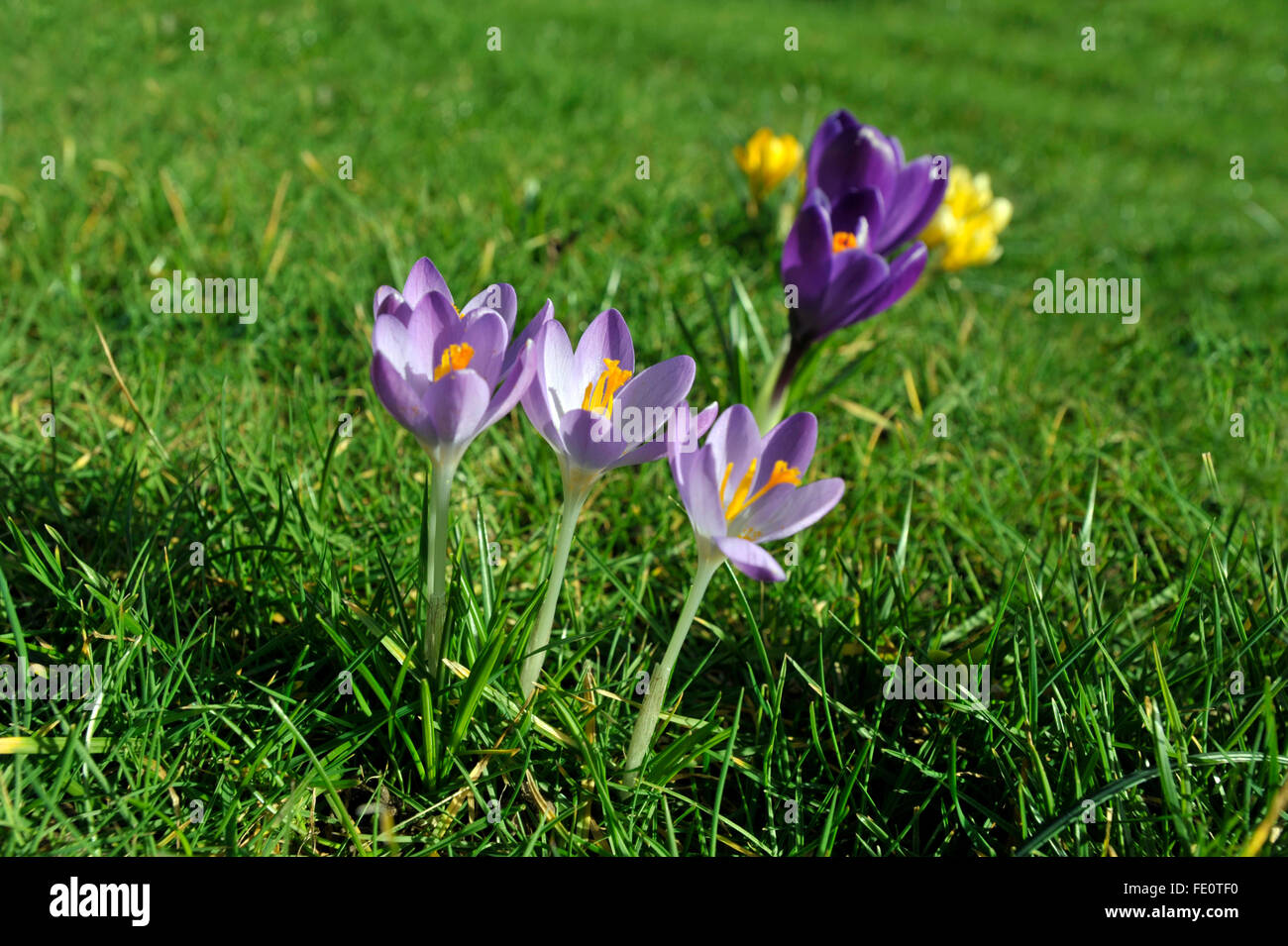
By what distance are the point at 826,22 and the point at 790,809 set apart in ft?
26.6

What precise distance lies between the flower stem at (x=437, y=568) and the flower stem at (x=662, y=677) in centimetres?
34

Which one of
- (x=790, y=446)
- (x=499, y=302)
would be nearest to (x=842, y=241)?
(x=790, y=446)

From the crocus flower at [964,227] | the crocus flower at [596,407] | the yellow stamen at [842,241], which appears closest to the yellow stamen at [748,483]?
the crocus flower at [596,407]

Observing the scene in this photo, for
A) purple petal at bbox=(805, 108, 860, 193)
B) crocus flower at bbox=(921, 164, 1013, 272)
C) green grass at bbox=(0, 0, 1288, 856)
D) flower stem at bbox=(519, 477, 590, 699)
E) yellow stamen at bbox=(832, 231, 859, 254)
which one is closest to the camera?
flower stem at bbox=(519, 477, 590, 699)

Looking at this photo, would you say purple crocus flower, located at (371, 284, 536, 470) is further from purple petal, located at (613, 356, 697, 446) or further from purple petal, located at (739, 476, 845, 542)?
purple petal, located at (739, 476, 845, 542)

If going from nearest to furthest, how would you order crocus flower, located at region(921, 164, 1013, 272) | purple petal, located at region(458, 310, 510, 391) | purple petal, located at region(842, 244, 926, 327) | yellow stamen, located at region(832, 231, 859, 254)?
1. purple petal, located at region(458, 310, 510, 391)
2. purple petal, located at region(842, 244, 926, 327)
3. yellow stamen, located at region(832, 231, 859, 254)
4. crocus flower, located at region(921, 164, 1013, 272)

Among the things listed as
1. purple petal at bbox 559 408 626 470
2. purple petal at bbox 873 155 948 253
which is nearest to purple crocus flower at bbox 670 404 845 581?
purple petal at bbox 559 408 626 470

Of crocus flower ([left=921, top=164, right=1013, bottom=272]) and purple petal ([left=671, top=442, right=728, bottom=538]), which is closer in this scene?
purple petal ([left=671, top=442, right=728, bottom=538])

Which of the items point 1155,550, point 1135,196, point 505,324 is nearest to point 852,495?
point 1155,550

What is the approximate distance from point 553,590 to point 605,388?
32 cm

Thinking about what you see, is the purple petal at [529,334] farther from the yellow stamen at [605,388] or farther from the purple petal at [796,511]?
the purple petal at [796,511]

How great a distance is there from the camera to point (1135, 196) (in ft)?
18.2

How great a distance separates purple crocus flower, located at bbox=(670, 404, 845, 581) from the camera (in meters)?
1.17

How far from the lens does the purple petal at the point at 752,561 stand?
1129 mm
